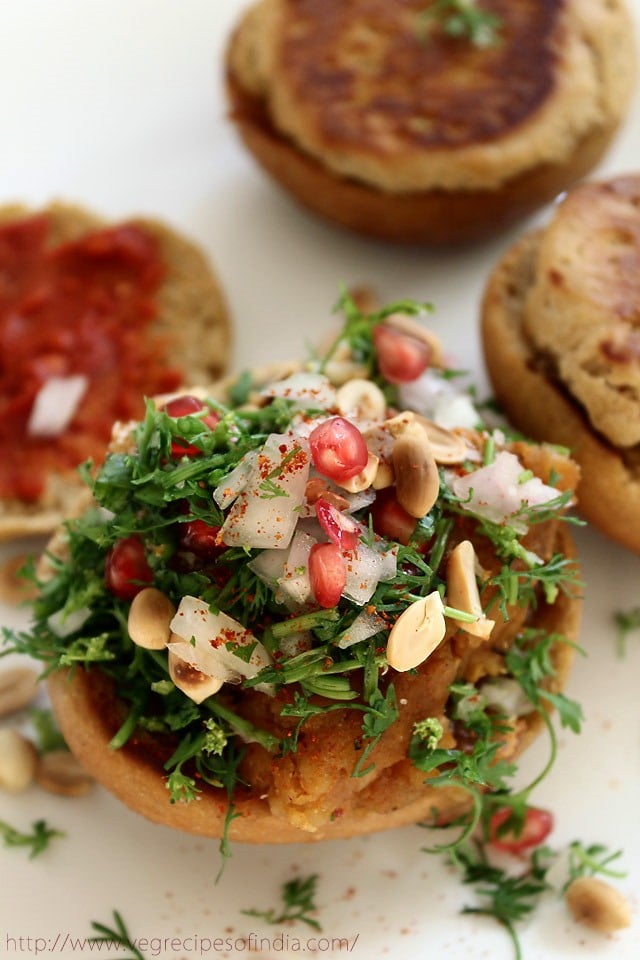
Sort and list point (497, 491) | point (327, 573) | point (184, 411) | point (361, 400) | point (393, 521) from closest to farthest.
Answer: point (327, 573) → point (393, 521) → point (497, 491) → point (184, 411) → point (361, 400)

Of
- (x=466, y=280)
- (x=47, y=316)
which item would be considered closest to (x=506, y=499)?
(x=466, y=280)

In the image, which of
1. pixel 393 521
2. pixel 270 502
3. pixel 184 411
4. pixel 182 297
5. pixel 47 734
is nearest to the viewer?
pixel 270 502

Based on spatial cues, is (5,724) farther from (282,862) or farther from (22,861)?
(282,862)

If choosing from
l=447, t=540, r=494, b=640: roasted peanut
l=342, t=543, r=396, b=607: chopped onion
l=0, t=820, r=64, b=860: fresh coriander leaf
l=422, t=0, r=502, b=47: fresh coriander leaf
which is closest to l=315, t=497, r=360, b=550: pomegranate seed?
l=342, t=543, r=396, b=607: chopped onion

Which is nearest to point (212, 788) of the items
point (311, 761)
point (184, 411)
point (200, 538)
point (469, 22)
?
point (311, 761)

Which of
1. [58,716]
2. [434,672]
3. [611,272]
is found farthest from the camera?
[611,272]

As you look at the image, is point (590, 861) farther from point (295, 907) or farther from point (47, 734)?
point (47, 734)

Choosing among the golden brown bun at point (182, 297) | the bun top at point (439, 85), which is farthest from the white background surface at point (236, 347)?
the bun top at point (439, 85)
